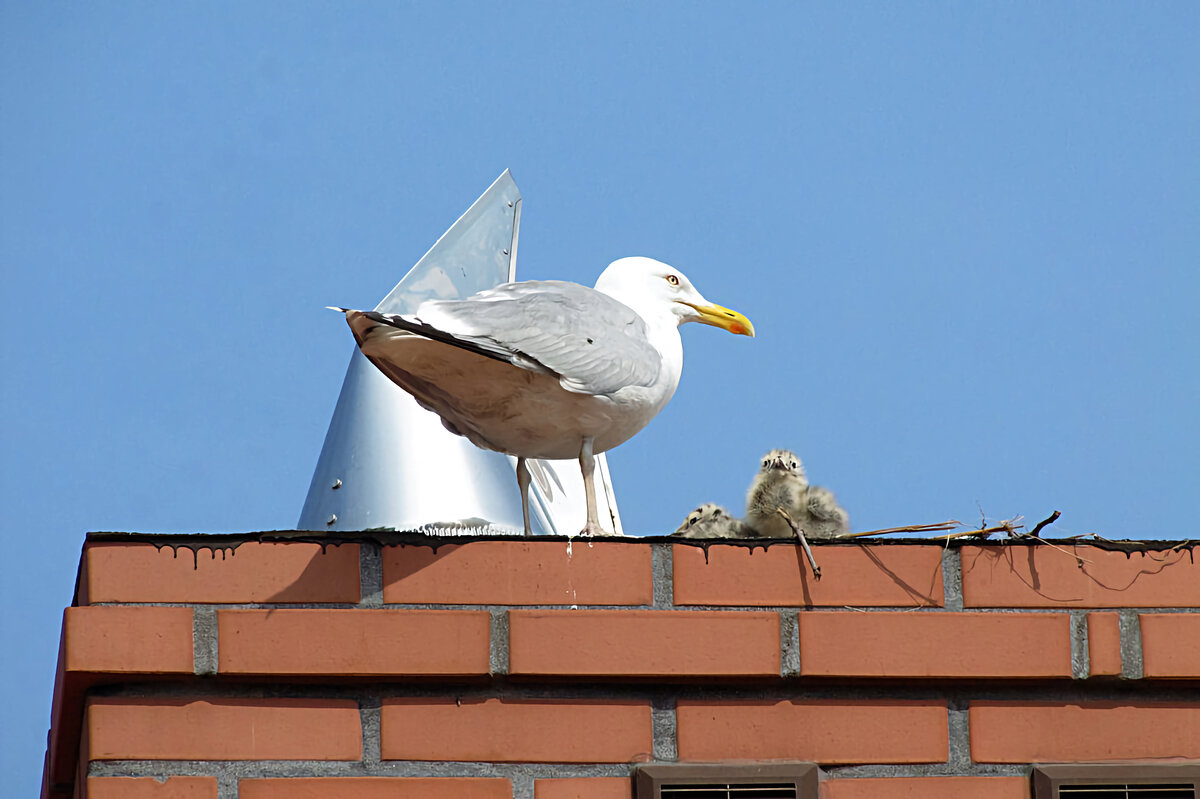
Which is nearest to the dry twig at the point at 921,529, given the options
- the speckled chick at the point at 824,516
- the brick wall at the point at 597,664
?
the brick wall at the point at 597,664

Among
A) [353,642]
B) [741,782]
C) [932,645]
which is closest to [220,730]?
[353,642]

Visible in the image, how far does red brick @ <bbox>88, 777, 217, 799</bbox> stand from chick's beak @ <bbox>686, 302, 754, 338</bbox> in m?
2.34

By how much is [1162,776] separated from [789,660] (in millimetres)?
789

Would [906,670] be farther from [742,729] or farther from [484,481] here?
[484,481]

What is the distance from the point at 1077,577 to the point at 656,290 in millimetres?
1843

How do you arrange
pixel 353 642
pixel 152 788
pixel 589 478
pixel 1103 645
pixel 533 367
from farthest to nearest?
pixel 589 478 < pixel 533 367 < pixel 1103 645 < pixel 353 642 < pixel 152 788

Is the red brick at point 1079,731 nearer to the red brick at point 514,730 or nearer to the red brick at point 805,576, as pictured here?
the red brick at point 805,576

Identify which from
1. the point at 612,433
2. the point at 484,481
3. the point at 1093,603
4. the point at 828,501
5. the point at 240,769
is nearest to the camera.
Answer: the point at 240,769

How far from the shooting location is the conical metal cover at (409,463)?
321 inches

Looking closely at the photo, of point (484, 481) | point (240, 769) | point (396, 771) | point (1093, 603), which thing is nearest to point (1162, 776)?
point (1093, 603)

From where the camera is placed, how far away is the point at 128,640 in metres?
3.39

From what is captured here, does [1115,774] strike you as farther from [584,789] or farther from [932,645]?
[584,789]

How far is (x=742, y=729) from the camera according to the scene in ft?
11.3

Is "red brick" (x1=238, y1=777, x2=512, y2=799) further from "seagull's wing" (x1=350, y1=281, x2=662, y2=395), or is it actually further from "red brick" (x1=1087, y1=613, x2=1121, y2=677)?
"red brick" (x1=1087, y1=613, x2=1121, y2=677)
